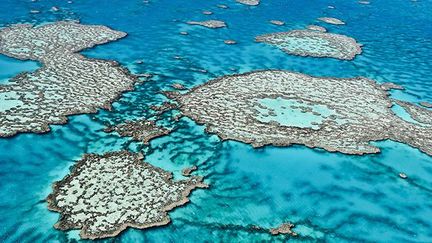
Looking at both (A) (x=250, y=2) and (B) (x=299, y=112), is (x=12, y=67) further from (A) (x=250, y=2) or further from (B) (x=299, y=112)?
(A) (x=250, y=2)

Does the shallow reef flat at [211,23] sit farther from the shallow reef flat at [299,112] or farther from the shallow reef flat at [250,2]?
the shallow reef flat at [299,112]

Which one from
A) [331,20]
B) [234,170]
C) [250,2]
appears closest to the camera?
[234,170]

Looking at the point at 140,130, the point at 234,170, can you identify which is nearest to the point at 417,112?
the point at 234,170

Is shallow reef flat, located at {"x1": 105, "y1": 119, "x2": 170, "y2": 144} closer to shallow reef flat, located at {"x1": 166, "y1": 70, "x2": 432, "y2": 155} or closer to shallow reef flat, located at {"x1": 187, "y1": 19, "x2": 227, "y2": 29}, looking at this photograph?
shallow reef flat, located at {"x1": 166, "y1": 70, "x2": 432, "y2": 155}

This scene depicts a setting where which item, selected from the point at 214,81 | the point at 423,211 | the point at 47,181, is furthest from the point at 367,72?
the point at 47,181

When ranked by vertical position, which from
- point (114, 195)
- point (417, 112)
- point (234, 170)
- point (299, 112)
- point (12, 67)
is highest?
point (12, 67)

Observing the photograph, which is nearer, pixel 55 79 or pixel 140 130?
pixel 140 130

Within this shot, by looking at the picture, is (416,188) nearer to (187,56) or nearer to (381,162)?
(381,162)
